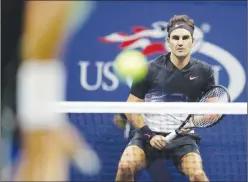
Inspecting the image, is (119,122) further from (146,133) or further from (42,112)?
(42,112)

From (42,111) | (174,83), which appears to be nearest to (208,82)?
(174,83)

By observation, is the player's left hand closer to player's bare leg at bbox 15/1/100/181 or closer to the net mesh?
the net mesh

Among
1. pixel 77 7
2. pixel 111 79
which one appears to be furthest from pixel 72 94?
pixel 77 7

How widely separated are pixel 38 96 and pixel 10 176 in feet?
1.58

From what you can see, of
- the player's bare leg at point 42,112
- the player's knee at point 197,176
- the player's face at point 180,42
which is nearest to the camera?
the player's bare leg at point 42,112

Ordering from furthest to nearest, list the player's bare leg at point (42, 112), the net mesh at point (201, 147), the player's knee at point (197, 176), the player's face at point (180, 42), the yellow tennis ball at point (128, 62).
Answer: the yellow tennis ball at point (128, 62) < the player's face at point (180, 42) < the net mesh at point (201, 147) < the player's knee at point (197, 176) < the player's bare leg at point (42, 112)

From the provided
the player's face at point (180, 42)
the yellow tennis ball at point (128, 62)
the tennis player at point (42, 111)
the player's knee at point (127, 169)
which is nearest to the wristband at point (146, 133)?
the player's knee at point (127, 169)

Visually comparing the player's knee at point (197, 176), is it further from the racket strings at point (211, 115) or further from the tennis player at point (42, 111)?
the tennis player at point (42, 111)

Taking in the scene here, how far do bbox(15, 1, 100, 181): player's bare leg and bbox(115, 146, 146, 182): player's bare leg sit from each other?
22 centimetres

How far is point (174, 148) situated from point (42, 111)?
2.16ft

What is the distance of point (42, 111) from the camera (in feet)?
8.52

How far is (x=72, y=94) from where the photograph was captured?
384cm

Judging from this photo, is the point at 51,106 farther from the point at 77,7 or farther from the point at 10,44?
the point at 77,7

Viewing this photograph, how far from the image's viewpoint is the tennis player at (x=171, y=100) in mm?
2793
